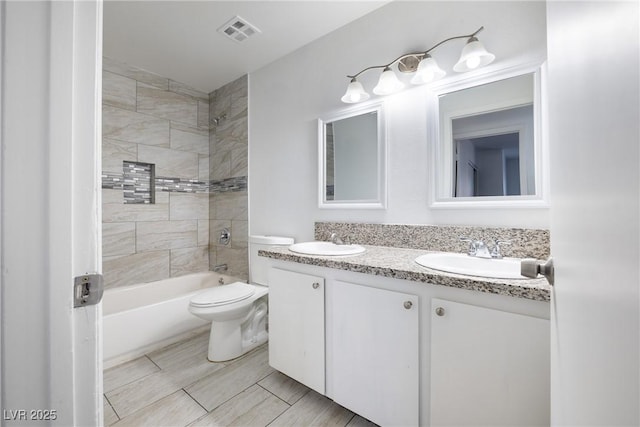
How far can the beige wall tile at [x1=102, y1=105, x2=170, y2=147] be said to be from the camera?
7.87 ft

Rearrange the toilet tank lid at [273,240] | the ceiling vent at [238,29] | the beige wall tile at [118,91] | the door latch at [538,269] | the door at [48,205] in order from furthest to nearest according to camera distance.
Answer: the beige wall tile at [118,91], the toilet tank lid at [273,240], the ceiling vent at [238,29], the door latch at [538,269], the door at [48,205]

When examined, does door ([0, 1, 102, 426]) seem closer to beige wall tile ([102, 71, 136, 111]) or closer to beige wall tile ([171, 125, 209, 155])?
beige wall tile ([102, 71, 136, 111])

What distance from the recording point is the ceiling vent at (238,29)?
1.97m

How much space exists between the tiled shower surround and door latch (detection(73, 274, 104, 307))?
2.16 metres

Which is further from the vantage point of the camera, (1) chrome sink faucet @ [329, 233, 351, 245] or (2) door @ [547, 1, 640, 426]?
(1) chrome sink faucet @ [329, 233, 351, 245]

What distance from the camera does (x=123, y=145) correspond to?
2.50 meters

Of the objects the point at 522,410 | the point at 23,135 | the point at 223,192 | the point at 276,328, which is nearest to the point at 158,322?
the point at 276,328

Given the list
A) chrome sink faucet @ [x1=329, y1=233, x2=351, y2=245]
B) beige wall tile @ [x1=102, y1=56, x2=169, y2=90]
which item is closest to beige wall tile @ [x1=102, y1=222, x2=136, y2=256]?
beige wall tile @ [x1=102, y1=56, x2=169, y2=90]

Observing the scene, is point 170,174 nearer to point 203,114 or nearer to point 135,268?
point 203,114

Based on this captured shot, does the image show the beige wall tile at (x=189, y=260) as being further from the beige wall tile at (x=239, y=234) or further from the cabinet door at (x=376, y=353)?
the cabinet door at (x=376, y=353)

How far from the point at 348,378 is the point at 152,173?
2608 millimetres

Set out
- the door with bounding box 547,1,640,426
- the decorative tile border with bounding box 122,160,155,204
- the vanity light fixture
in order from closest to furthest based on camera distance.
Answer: the door with bounding box 547,1,640,426 < the vanity light fixture < the decorative tile border with bounding box 122,160,155,204

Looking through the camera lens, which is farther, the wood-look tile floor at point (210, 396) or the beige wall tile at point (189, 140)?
the beige wall tile at point (189, 140)

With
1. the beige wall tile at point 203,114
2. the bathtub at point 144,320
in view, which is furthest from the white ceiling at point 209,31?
the bathtub at point 144,320
